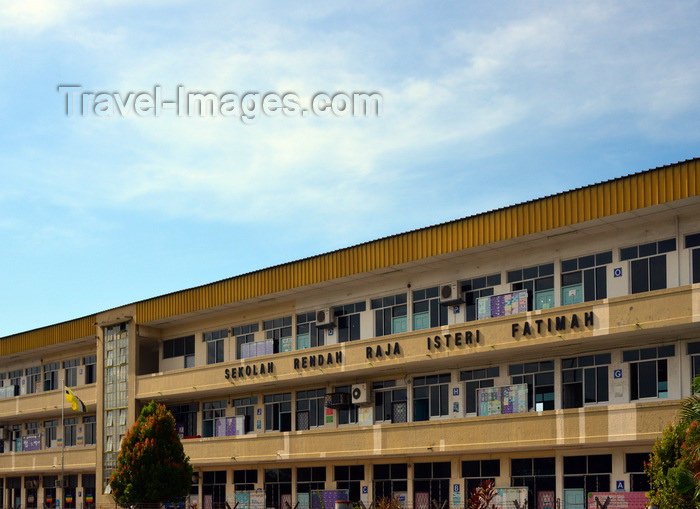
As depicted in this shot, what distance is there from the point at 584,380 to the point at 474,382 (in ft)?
17.0

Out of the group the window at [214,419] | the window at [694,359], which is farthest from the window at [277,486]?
the window at [694,359]

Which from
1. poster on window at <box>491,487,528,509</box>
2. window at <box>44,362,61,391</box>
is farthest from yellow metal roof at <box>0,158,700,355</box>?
window at <box>44,362,61,391</box>

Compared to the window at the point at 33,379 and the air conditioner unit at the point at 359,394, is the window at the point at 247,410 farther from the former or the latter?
the window at the point at 33,379

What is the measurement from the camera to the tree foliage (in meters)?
22.7

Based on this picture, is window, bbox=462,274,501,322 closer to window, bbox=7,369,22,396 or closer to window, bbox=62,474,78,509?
window, bbox=62,474,78,509

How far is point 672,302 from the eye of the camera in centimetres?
3052

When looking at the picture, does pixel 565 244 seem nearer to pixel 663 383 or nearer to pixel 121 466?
pixel 663 383

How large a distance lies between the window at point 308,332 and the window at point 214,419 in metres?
6.97

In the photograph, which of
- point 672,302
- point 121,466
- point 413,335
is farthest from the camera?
point 121,466

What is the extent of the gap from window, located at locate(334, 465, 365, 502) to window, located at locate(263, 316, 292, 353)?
6372 millimetres

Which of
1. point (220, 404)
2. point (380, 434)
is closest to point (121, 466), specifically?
point (220, 404)

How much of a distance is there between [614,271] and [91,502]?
37229mm

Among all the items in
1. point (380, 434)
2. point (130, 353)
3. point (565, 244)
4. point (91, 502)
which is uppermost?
point (565, 244)

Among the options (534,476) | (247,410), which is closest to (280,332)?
(247,410)
